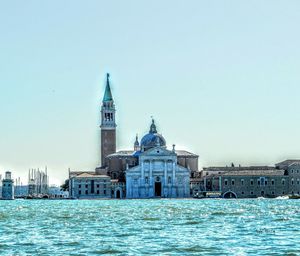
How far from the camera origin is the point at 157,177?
123m

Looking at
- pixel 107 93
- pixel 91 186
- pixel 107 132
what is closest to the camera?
pixel 91 186

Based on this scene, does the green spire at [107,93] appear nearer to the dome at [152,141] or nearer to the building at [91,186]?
the dome at [152,141]

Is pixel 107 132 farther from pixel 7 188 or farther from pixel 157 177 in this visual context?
pixel 7 188

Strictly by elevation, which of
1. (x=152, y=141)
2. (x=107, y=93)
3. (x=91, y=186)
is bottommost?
(x=91, y=186)

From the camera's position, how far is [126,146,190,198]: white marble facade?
122062 millimetres

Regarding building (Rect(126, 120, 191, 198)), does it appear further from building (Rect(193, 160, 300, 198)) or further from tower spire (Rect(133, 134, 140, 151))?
tower spire (Rect(133, 134, 140, 151))

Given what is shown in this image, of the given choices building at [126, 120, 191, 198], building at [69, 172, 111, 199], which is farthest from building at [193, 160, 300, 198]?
building at [69, 172, 111, 199]

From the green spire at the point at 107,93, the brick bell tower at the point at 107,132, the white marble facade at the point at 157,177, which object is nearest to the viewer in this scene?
the white marble facade at the point at 157,177

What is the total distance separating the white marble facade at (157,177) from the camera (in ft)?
400

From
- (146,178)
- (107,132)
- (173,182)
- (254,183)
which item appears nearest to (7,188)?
(107,132)

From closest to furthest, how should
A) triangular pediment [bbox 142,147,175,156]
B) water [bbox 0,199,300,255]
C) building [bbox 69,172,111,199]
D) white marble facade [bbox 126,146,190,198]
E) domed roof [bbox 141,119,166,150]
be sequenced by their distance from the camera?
water [bbox 0,199,300,255] < white marble facade [bbox 126,146,190,198] < triangular pediment [bbox 142,147,175,156] < building [bbox 69,172,111,199] < domed roof [bbox 141,119,166,150]

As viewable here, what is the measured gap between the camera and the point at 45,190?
168 metres

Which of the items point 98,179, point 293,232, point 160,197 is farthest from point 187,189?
point 293,232

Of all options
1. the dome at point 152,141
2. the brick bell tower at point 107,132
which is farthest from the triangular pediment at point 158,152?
the brick bell tower at point 107,132
